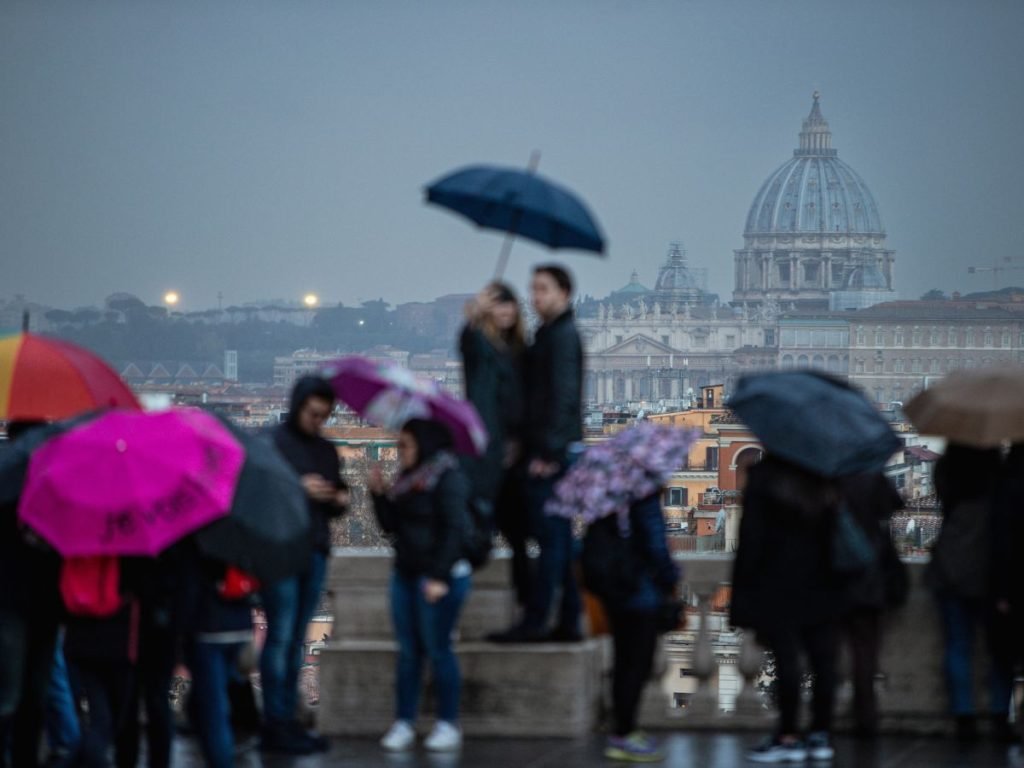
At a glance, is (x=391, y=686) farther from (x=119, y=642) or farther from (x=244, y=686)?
(x=119, y=642)

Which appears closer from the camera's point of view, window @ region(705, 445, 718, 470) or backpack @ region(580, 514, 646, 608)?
backpack @ region(580, 514, 646, 608)

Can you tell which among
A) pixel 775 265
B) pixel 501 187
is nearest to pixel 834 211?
pixel 775 265

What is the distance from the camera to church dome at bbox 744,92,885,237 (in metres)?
165

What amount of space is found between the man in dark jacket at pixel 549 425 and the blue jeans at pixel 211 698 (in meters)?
1.03

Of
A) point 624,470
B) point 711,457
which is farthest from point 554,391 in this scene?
point 711,457

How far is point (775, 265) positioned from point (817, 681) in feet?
532

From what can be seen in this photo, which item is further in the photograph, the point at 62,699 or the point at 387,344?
the point at 387,344

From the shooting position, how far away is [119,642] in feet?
15.5

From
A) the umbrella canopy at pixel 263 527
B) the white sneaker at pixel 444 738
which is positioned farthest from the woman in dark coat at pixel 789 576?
the umbrella canopy at pixel 263 527

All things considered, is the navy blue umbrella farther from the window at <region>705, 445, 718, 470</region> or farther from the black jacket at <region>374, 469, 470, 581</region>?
the window at <region>705, 445, 718, 470</region>

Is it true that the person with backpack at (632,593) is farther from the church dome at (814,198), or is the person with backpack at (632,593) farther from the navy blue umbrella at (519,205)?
the church dome at (814,198)

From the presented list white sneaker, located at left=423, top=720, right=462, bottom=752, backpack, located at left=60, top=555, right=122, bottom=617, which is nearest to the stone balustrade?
white sneaker, located at left=423, top=720, right=462, bottom=752

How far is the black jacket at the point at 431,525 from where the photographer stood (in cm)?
533

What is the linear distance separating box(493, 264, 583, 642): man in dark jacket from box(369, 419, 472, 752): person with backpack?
0.80ft
